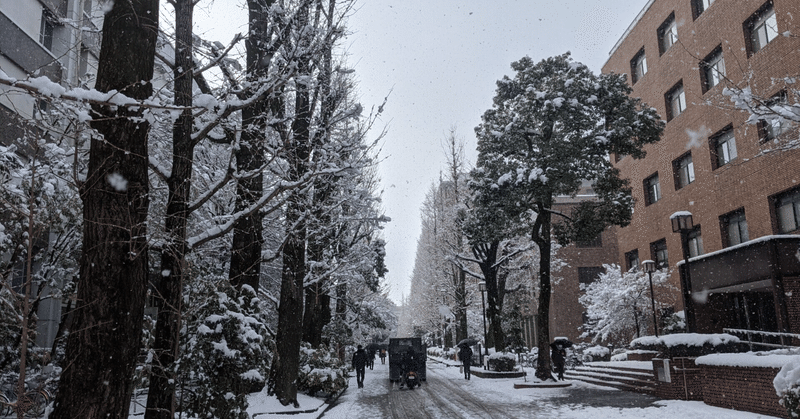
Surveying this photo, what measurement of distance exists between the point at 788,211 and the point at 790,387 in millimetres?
15736

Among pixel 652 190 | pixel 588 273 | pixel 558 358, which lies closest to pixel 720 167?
pixel 652 190

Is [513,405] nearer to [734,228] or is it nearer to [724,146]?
[734,228]

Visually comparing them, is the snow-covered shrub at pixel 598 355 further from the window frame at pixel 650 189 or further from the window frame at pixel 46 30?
the window frame at pixel 46 30

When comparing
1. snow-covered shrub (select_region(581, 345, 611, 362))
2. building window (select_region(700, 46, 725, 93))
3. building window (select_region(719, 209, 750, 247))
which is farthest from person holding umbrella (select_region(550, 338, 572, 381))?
building window (select_region(700, 46, 725, 93))

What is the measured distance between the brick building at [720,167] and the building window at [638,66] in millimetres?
103

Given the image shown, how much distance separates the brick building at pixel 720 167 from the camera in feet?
63.9

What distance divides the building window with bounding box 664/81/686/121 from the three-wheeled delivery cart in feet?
59.4

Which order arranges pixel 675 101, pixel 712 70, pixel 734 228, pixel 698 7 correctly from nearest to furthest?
pixel 734 228 < pixel 712 70 < pixel 698 7 < pixel 675 101

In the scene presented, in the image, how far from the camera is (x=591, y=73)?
2142 cm

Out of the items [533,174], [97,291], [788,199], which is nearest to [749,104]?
[97,291]

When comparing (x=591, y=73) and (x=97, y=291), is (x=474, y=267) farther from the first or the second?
(x=97, y=291)

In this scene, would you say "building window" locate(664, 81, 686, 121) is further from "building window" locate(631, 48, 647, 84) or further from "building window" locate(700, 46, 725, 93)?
"building window" locate(631, 48, 647, 84)

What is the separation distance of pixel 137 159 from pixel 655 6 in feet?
110

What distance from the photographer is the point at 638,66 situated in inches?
1385
